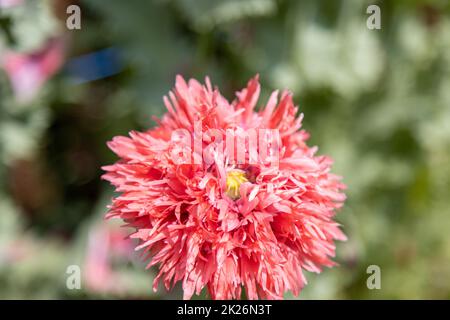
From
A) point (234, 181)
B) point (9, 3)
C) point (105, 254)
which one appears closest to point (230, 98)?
point (105, 254)

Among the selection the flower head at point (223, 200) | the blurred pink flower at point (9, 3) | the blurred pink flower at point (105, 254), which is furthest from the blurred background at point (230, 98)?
the flower head at point (223, 200)

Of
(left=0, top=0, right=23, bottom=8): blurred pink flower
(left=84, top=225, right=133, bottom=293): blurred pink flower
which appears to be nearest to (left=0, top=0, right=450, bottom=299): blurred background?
(left=84, top=225, right=133, bottom=293): blurred pink flower

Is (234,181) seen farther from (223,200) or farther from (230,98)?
(230,98)

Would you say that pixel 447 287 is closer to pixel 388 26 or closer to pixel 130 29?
pixel 388 26

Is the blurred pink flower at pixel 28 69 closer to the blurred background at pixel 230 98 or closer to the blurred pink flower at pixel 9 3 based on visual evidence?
the blurred background at pixel 230 98

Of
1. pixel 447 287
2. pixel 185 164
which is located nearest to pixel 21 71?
pixel 185 164

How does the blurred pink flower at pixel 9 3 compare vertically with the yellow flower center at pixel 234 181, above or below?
above
